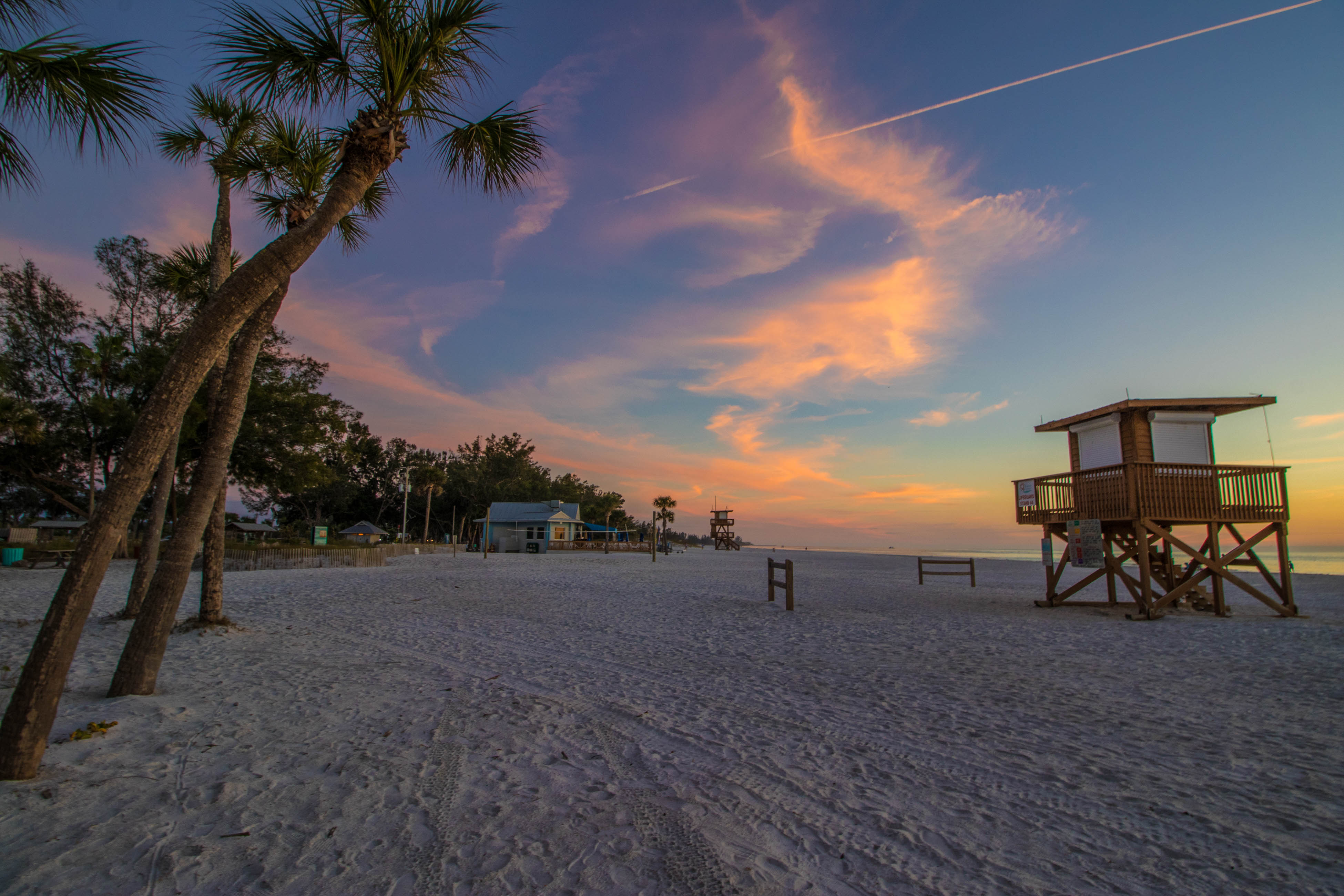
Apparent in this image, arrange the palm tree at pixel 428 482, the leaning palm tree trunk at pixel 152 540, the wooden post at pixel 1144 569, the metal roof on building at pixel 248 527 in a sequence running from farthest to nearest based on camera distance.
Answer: the palm tree at pixel 428 482 → the metal roof on building at pixel 248 527 → the wooden post at pixel 1144 569 → the leaning palm tree trunk at pixel 152 540

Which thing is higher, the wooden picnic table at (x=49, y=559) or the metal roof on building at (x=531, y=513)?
the metal roof on building at (x=531, y=513)

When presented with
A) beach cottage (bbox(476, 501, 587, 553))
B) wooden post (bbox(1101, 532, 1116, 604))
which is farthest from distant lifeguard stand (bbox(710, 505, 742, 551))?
wooden post (bbox(1101, 532, 1116, 604))

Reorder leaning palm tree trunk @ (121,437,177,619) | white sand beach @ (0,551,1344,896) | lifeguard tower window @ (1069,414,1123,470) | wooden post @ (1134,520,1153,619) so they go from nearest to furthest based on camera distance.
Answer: white sand beach @ (0,551,1344,896)
leaning palm tree trunk @ (121,437,177,619)
wooden post @ (1134,520,1153,619)
lifeguard tower window @ (1069,414,1123,470)

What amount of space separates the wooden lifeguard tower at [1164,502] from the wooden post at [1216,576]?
3 centimetres

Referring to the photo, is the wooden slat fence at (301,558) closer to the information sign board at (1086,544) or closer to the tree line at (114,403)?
the tree line at (114,403)

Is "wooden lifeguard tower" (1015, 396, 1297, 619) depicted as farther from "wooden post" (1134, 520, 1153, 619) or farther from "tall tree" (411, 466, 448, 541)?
"tall tree" (411, 466, 448, 541)

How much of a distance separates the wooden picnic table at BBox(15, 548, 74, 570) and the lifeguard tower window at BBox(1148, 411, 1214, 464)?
106 ft

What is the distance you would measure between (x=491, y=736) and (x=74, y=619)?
2.86m

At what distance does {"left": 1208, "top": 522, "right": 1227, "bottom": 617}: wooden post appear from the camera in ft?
43.4

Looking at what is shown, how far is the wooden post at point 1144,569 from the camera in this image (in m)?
12.6

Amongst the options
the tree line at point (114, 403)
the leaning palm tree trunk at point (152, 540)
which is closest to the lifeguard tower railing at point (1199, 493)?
the leaning palm tree trunk at point (152, 540)

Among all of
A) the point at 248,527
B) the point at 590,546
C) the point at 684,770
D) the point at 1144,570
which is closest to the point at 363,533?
the point at 248,527

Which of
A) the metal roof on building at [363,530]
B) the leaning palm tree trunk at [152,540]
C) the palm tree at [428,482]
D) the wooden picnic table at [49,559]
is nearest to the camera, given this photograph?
the leaning palm tree trunk at [152,540]

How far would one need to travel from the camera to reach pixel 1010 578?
26625 mm
